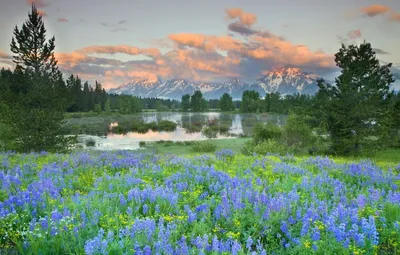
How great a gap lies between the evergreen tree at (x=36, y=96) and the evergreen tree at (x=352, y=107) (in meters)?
25.3

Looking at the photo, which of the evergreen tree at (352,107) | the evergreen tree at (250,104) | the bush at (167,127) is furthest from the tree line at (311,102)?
the evergreen tree at (250,104)

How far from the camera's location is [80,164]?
10.2 meters

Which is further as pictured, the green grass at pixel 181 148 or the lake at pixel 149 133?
the lake at pixel 149 133

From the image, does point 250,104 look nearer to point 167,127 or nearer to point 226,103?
point 226,103

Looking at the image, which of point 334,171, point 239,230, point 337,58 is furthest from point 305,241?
point 337,58

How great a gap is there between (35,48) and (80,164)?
26.0 m

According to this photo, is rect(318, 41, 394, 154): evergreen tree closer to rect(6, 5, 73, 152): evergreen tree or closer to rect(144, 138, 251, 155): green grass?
rect(144, 138, 251, 155): green grass

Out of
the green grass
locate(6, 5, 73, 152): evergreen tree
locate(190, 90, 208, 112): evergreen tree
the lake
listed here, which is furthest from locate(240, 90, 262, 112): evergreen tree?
locate(6, 5, 73, 152): evergreen tree

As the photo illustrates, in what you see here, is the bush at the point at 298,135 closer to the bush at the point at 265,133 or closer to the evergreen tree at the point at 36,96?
the bush at the point at 265,133

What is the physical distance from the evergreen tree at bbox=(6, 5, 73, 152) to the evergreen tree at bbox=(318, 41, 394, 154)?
25.3 meters

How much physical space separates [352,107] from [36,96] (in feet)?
98.3

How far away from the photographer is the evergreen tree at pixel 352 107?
87.6 ft

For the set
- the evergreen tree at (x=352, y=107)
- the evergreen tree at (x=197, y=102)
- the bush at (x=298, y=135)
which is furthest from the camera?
the evergreen tree at (x=197, y=102)

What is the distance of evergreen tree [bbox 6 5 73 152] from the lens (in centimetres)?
2872
